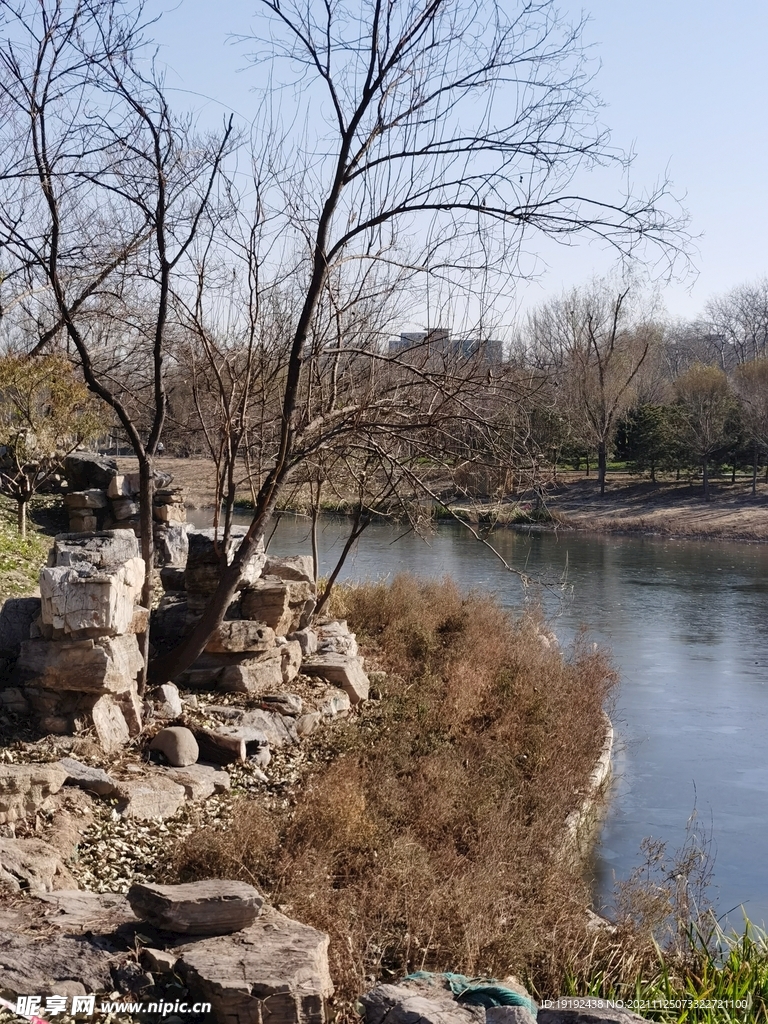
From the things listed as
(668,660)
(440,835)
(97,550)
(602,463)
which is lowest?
(668,660)

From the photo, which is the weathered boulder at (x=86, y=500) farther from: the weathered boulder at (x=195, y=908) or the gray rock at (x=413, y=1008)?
the gray rock at (x=413, y=1008)

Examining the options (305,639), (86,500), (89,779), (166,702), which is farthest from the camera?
(86,500)

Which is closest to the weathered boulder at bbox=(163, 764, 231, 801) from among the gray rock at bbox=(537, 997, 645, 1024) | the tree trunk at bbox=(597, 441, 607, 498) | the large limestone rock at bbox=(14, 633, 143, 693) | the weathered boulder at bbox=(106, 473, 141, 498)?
the large limestone rock at bbox=(14, 633, 143, 693)

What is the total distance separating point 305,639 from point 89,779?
12.5 feet

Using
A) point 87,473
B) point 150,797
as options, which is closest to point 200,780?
point 150,797

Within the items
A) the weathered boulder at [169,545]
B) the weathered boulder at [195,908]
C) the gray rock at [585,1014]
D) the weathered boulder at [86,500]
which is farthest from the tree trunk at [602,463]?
the weathered boulder at [195,908]

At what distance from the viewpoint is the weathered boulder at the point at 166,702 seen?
6598 millimetres

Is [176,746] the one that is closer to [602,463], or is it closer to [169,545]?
[169,545]

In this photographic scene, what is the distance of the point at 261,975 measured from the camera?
3.40 metres

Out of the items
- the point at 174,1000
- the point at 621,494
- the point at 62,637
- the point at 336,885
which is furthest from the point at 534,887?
the point at 621,494

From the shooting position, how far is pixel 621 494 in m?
35.1

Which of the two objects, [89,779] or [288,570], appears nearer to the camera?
[89,779]

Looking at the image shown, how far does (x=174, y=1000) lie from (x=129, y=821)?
6.09 feet

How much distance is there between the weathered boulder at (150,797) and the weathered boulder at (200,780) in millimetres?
86
